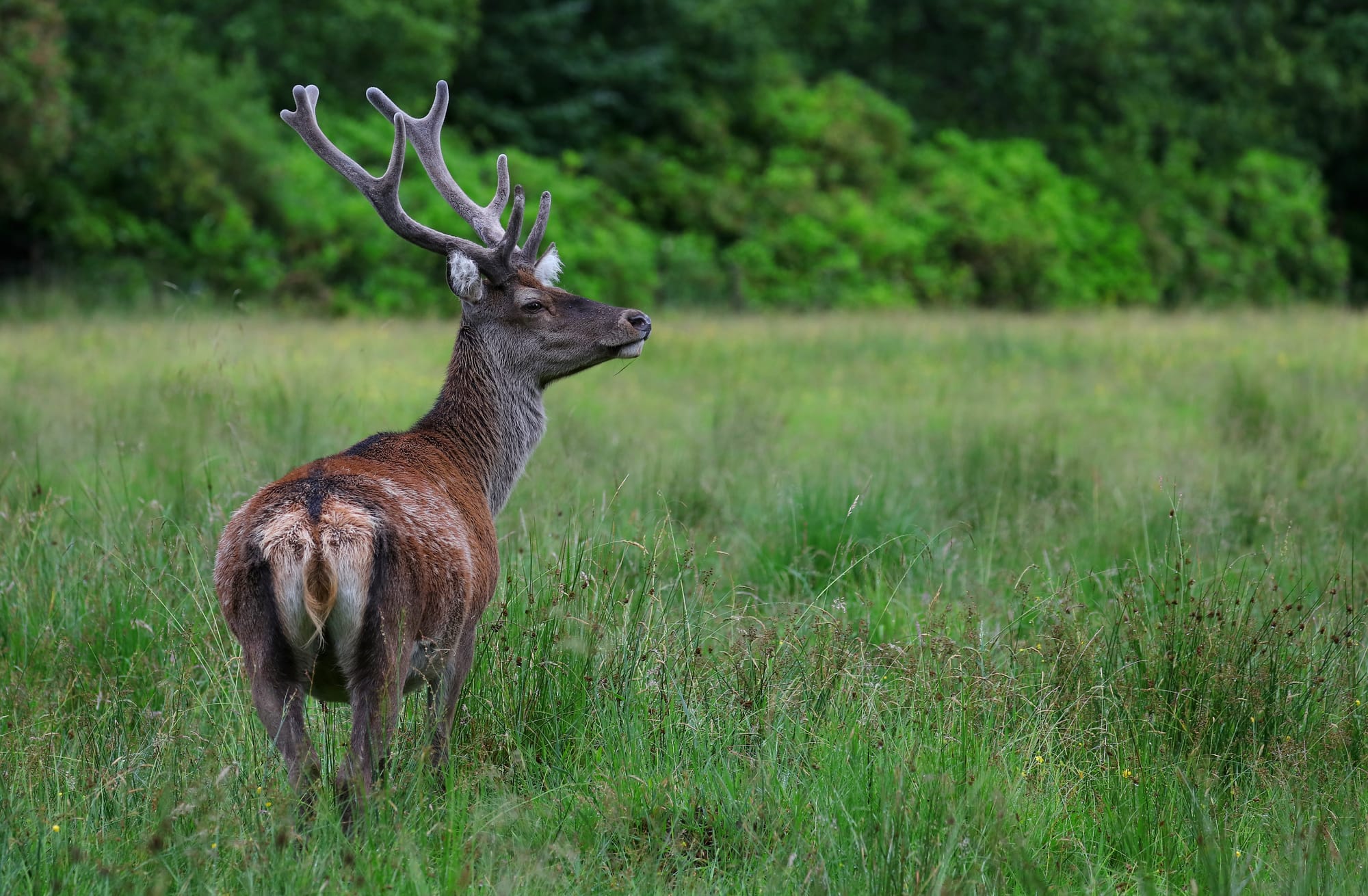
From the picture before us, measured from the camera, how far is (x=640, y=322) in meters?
4.92

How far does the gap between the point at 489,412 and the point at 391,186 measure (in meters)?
0.88

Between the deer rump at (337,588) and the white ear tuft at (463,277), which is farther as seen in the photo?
the white ear tuft at (463,277)

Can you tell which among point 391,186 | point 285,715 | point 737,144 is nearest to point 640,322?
point 391,186

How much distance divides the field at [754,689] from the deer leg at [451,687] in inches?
2.9

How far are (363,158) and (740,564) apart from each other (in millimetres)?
14105

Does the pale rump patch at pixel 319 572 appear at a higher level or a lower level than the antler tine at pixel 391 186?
lower

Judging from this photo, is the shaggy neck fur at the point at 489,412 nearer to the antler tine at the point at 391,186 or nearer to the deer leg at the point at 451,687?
the antler tine at the point at 391,186

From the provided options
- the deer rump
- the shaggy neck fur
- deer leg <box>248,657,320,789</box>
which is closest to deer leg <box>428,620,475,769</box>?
the deer rump

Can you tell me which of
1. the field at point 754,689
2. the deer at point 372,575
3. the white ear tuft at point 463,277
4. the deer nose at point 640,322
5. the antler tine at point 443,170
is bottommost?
the field at point 754,689

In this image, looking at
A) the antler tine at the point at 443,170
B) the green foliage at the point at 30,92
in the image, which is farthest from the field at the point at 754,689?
the green foliage at the point at 30,92

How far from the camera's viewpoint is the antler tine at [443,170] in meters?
5.14

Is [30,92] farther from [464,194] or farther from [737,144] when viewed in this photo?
[737,144]

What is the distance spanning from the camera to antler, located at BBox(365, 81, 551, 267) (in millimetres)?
4945

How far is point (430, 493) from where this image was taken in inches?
148
